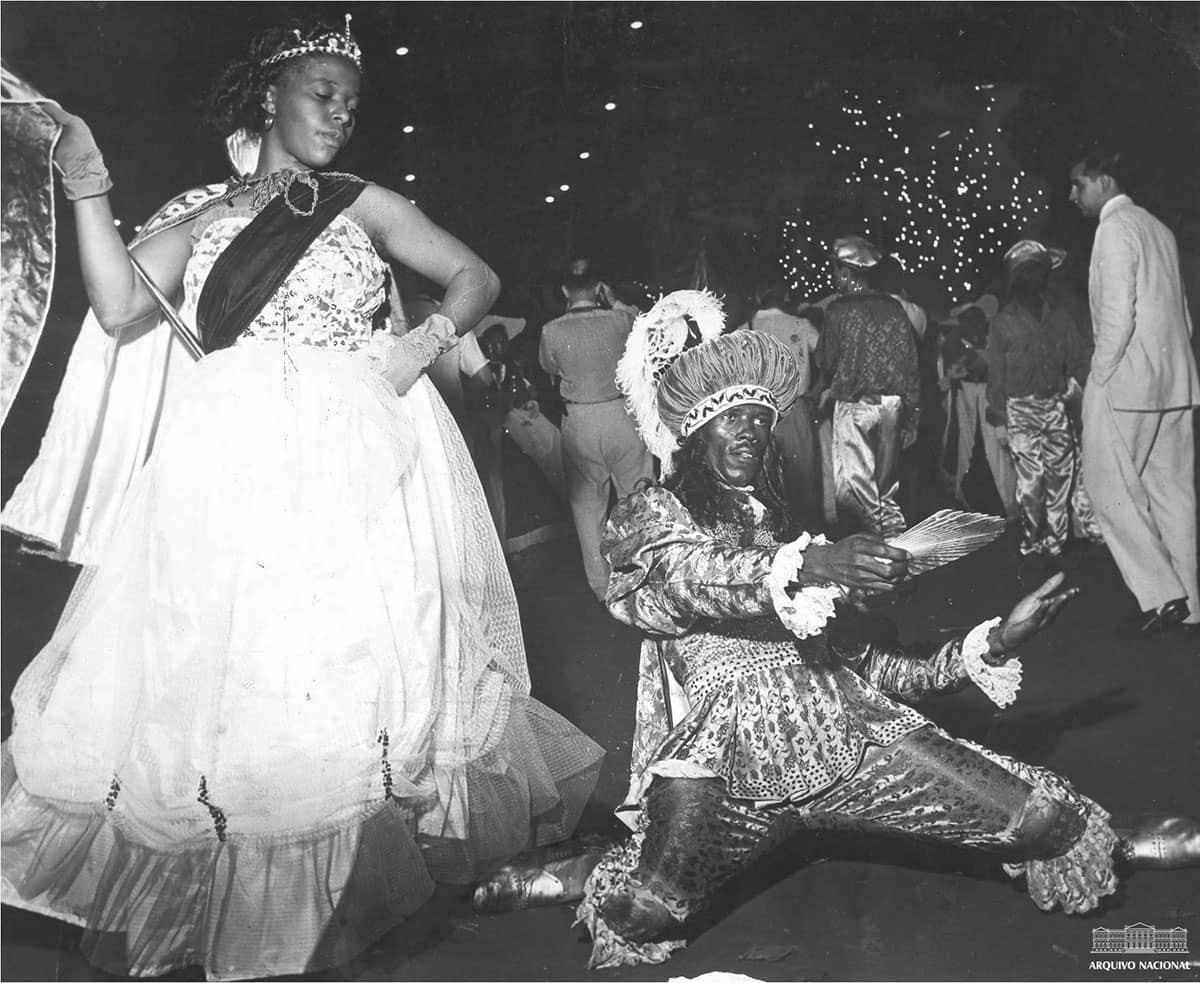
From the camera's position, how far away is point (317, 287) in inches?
163

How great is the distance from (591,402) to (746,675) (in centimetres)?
90

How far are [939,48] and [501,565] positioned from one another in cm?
201

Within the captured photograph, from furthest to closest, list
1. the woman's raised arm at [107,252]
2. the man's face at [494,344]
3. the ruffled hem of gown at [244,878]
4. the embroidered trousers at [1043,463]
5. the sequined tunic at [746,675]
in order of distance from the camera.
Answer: the embroidered trousers at [1043,463] → the man's face at [494,344] → the woman's raised arm at [107,252] → the sequined tunic at [746,675] → the ruffled hem of gown at [244,878]

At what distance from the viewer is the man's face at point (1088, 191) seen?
444 cm

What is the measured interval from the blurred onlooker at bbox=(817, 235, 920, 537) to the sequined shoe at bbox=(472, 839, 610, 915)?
4.09 feet

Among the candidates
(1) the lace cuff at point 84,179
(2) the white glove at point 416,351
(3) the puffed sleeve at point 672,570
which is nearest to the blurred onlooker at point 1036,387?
(3) the puffed sleeve at point 672,570

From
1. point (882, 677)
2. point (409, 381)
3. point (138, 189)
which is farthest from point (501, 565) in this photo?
point (138, 189)

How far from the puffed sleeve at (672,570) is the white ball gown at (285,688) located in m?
0.35

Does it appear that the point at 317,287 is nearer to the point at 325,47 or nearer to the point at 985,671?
the point at 325,47

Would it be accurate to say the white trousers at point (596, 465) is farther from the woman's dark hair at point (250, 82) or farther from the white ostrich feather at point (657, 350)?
the woman's dark hair at point (250, 82)

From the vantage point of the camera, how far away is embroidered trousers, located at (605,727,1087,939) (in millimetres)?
4082

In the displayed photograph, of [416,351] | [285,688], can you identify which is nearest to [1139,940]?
[285,688]

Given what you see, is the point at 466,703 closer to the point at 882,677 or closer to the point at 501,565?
the point at 501,565

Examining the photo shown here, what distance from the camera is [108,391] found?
4.25 metres
